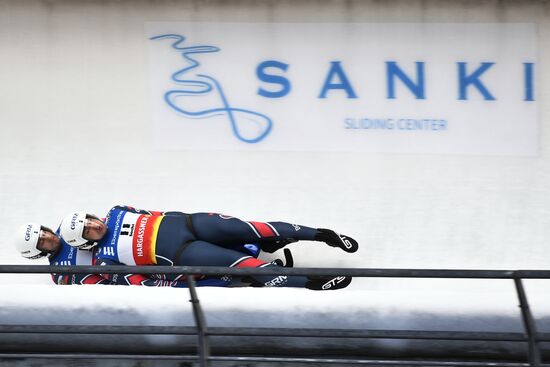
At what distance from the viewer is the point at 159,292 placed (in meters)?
4.34

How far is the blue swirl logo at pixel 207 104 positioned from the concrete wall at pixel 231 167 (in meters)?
0.16

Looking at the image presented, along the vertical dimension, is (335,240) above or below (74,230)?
below

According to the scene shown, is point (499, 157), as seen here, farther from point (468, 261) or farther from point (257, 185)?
point (257, 185)

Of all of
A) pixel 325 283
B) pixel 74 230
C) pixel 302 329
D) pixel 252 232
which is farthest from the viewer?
pixel 252 232

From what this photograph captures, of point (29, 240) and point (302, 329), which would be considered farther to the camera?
point (29, 240)

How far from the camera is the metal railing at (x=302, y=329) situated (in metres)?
3.60

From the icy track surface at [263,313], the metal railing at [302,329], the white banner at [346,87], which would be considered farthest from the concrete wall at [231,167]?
the metal railing at [302,329]

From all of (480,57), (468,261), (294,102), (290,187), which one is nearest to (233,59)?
(294,102)

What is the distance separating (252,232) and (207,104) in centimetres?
111

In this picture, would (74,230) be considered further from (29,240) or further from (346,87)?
(346,87)

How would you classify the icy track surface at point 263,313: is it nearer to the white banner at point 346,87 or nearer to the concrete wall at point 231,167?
the concrete wall at point 231,167

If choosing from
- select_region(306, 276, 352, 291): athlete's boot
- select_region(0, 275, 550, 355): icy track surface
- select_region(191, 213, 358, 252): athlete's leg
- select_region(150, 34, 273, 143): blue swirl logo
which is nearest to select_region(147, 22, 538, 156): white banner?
select_region(150, 34, 273, 143): blue swirl logo

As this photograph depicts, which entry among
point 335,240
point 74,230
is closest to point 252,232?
point 335,240

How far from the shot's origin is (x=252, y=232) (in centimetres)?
501
